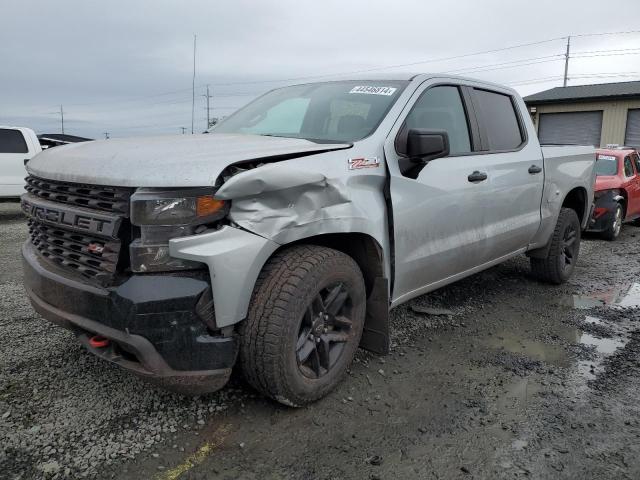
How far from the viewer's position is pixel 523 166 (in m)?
4.44

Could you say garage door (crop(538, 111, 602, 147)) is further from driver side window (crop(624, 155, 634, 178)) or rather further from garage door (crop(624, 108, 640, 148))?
driver side window (crop(624, 155, 634, 178))

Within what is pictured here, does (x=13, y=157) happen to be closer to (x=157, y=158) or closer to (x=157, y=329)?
(x=157, y=158)

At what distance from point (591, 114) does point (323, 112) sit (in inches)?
1003

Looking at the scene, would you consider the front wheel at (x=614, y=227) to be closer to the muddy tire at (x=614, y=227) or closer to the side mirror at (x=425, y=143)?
the muddy tire at (x=614, y=227)

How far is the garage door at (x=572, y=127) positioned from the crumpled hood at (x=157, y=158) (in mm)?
24655

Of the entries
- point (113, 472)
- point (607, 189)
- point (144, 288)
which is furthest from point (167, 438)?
point (607, 189)

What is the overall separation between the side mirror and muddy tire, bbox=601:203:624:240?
6.66 meters

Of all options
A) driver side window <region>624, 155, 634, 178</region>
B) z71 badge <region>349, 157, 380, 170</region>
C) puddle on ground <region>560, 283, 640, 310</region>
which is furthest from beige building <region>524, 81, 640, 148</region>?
z71 badge <region>349, 157, 380, 170</region>

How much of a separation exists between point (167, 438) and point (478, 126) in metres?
3.07

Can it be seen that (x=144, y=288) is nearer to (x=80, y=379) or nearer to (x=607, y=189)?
(x=80, y=379)

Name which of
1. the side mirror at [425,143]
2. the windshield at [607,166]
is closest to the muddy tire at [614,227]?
the windshield at [607,166]

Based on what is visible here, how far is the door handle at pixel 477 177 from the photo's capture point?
3.75 meters

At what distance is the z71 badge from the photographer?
289 cm

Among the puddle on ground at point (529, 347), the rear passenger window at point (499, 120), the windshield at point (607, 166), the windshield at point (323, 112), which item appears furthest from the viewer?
the windshield at point (607, 166)
